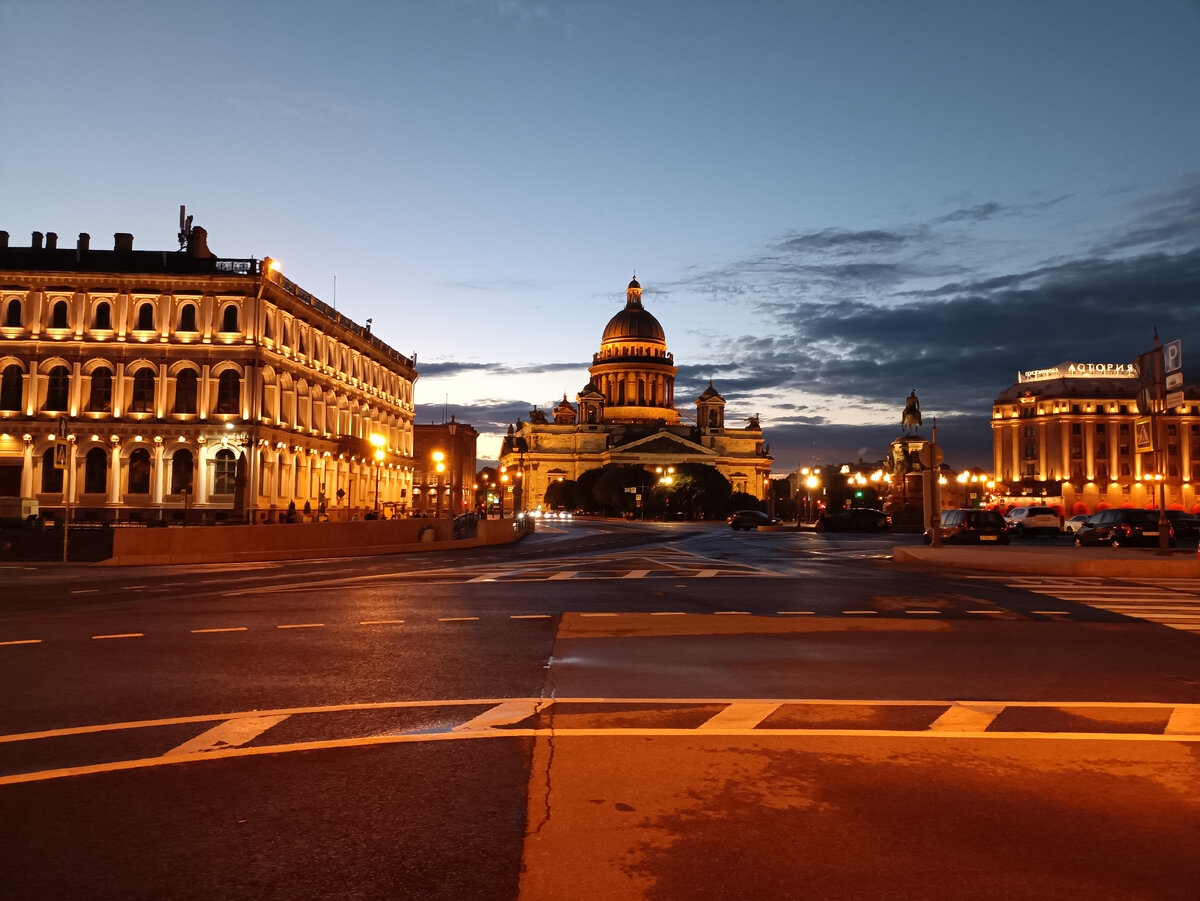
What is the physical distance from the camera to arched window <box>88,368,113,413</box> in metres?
58.4

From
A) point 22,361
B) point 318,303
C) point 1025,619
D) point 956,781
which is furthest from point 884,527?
→ point 956,781

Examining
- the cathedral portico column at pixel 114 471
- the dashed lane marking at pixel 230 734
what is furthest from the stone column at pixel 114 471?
the dashed lane marking at pixel 230 734

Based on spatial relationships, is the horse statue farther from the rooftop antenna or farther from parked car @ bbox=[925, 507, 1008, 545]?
the rooftop antenna

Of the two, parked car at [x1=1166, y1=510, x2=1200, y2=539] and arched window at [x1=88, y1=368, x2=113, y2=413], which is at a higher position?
arched window at [x1=88, y1=368, x2=113, y2=413]

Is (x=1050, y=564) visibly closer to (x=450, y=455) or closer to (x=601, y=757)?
(x=601, y=757)

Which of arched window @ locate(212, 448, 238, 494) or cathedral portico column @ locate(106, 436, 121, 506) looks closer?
cathedral portico column @ locate(106, 436, 121, 506)

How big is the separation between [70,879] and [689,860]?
273 centimetres

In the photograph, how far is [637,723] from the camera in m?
7.54

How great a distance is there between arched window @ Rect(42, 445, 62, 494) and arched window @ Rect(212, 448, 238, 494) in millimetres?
8499

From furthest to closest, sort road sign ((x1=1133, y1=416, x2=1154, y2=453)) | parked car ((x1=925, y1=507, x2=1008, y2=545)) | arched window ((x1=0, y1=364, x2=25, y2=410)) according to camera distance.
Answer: arched window ((x1=0, y1=364, x2=25, y2=410))
parked car ((x1=925, y1=507, x2=1008, y2=545))
road sign ((x1=1133, y1=416, x2=1154, y2=453))

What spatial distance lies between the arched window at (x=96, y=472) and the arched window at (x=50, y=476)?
4.72 ft

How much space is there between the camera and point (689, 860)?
A: 184 inches

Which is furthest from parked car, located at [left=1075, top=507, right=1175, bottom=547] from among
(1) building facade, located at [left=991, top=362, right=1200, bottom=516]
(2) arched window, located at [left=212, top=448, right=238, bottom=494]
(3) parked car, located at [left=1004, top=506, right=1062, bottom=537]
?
(1) building facade, located at [left=991, top=362, right=1200, bottom=516]

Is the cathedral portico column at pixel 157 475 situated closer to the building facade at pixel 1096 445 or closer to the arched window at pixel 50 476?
the arched window at pixel 50 476
